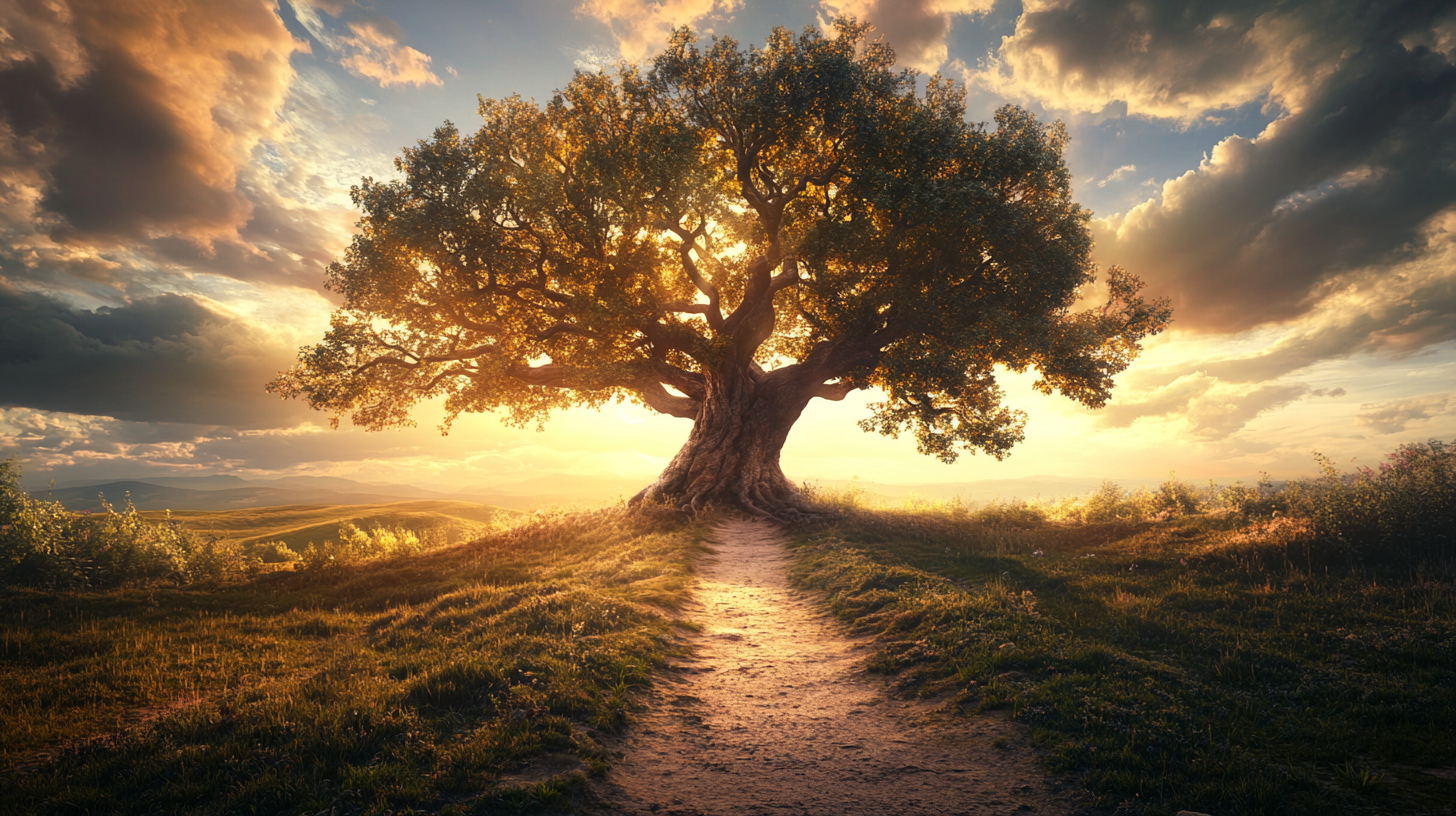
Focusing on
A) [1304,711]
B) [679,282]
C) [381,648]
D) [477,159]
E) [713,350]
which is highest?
[477,159]

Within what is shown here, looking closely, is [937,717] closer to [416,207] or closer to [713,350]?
[713,350]

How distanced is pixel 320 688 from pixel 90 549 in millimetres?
15061

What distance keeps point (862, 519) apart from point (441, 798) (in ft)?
61.0

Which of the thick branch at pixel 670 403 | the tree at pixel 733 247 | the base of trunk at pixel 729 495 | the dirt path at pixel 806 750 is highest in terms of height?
the tree at pixel 733 247

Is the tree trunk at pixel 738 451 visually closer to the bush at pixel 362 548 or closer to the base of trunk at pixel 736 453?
the base of trunk at pixel 736 453

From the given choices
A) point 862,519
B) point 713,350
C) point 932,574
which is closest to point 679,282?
point 713,350

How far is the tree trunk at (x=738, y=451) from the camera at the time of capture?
2479cm

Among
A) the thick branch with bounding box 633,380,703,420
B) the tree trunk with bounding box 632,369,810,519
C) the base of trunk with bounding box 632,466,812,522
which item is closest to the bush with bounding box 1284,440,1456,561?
the base of trunk with bounding box 632,466,812,522

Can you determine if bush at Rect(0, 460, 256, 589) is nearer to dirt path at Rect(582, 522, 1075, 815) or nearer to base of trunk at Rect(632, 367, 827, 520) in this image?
base of trunk at Rect(632, 367, 827, 520)

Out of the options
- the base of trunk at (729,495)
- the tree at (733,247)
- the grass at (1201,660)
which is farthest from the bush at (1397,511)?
the base of trunk at (729,495)

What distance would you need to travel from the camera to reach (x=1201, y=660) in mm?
7984

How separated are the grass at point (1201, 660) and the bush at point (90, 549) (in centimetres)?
1851

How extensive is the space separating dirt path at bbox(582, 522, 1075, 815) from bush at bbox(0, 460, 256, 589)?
17.4m

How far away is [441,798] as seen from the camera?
528 centimetres
